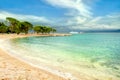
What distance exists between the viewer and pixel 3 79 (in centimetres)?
876

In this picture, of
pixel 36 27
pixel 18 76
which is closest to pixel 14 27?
pixel 36 27

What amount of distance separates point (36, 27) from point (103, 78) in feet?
491

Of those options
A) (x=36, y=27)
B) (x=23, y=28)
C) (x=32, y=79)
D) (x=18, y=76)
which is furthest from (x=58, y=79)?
(x=36, y=27)

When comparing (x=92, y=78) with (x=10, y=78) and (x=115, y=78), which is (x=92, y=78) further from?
(x=10, y=78)

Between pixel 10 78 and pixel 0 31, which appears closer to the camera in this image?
pixel 10 78

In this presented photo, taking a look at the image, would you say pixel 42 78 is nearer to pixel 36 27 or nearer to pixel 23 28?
pixel 23 28

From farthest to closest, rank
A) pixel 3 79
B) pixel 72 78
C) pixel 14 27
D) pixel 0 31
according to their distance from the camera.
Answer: pixel 0 31
pixel 14 27
pixel 72 78
pixel 3 79

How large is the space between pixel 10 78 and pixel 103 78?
18.8ft

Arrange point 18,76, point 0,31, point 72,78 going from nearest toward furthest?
point 18,76 → point 72,78 → point 0,31

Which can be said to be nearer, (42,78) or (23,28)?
(42,78)

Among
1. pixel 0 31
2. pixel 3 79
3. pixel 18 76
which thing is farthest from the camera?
pixel 0 31

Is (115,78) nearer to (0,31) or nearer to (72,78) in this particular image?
(72,78)

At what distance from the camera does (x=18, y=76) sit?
9508 millimetres

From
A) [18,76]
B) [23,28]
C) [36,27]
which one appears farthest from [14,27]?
[18,76]
